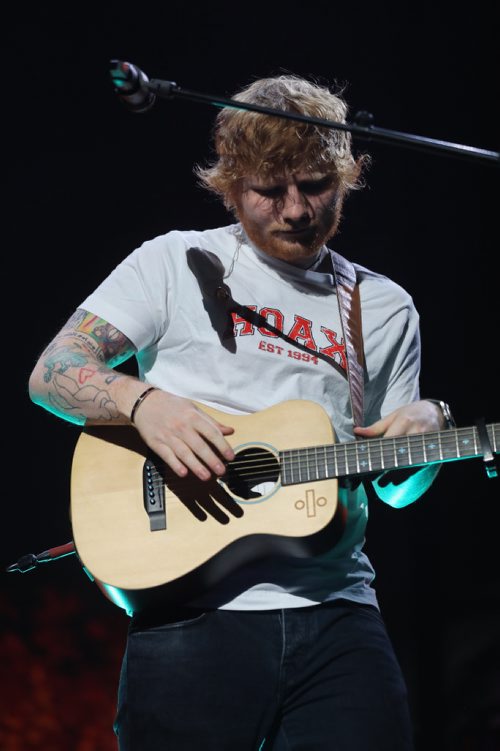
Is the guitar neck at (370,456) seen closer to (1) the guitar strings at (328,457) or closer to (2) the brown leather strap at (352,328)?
A: (1) the guitar strings at (328,457)

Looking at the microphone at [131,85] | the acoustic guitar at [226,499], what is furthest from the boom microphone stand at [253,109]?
the acoustic guitar at [226,499]

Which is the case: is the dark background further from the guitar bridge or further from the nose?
the guitar bridge

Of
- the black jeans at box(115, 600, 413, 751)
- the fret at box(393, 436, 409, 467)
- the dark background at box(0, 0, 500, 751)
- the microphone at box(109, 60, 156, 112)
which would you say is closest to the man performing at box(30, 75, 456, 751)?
the black jeans at box(115, 600, 413, 751)

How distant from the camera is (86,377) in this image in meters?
2.23

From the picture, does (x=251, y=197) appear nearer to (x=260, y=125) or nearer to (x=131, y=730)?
(x=260, y=125)

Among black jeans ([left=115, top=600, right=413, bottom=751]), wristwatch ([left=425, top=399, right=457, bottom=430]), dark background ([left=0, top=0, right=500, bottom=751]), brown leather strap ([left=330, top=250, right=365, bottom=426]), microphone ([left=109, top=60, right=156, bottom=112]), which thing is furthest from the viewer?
dark background ([left=0, top=0, right=500, bottom=751])

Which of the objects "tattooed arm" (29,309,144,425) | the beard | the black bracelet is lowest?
the black bracelet

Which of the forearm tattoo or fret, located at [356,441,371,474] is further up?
the forearm tattoo

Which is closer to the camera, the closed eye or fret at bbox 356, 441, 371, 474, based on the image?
fret at bbox 356, 441, 371, 474

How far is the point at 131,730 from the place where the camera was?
6.56 ft

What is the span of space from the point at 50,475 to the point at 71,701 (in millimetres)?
1159

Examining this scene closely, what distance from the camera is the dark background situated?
3986 mm

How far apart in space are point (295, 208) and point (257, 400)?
2.06 feet

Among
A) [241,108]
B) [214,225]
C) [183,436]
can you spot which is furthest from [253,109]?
[214,225]
